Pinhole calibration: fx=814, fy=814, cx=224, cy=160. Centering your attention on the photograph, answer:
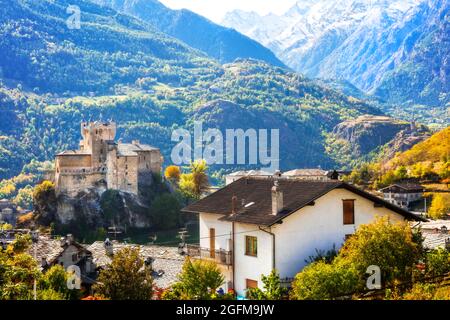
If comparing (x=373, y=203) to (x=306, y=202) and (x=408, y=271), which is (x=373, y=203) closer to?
(x=306, y=202)

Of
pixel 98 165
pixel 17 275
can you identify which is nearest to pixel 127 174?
pixel 98 165

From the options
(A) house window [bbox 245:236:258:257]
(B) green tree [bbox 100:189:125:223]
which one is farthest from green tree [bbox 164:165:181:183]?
(A) house window [bbox 245:236:258:257]

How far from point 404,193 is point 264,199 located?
99321 mm

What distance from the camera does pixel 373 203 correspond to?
37.5m

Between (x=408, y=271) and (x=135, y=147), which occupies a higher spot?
(x=135, y=147)

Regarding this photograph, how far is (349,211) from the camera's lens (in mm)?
36719

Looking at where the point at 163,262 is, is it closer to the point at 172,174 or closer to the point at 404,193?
the point at 404,193

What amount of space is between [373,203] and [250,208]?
224 inches

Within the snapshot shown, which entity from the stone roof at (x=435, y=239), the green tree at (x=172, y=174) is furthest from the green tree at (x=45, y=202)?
the stone roof at (x=435, y=239)

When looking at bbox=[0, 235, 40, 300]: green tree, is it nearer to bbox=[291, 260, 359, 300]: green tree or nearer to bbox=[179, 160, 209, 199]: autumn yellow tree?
bbox=[291, 260, 359, 300]: green tree

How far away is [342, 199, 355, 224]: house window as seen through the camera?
120ft

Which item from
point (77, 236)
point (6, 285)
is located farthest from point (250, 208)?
point (77, 236)

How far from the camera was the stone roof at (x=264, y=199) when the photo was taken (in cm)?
3481

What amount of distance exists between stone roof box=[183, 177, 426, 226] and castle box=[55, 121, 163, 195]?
93976 mm
